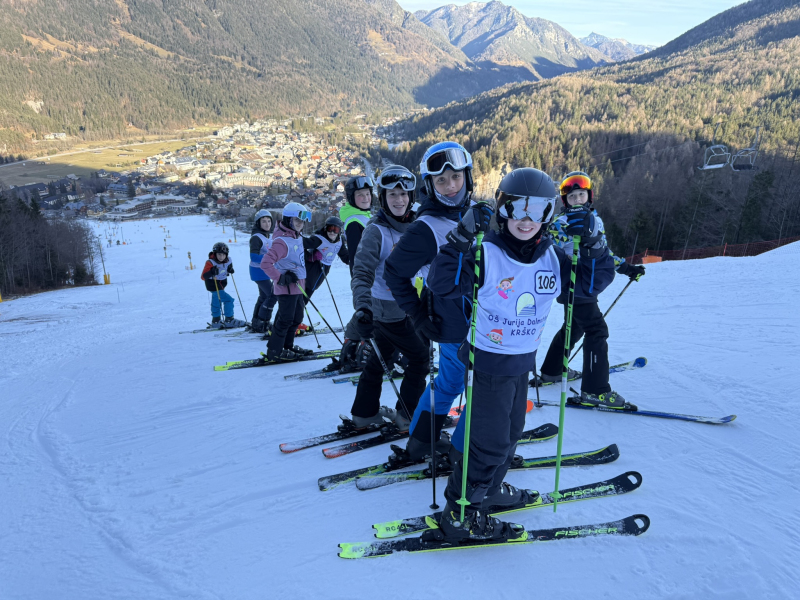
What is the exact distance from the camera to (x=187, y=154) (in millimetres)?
156125

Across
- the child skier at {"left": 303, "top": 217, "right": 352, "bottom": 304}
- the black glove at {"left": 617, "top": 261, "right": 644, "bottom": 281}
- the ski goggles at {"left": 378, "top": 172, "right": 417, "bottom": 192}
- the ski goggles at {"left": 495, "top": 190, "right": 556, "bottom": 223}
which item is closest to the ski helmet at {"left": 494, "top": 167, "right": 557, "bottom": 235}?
the ski goggles at {"left": 495, "top": 190, "right": 556, "bottom": 223}

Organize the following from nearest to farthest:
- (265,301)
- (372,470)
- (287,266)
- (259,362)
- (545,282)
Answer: (545,282)
(372,470)
(287,266)
(259,362)
(265,301)

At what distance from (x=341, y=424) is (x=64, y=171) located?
166 metres

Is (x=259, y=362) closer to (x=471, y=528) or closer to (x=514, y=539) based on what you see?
(x=471, y=528)

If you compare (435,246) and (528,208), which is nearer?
(528,208)

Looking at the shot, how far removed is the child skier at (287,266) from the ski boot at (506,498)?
12.4 feet

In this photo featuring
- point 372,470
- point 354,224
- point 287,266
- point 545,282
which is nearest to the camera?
point 545,282

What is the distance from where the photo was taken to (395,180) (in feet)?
10.3

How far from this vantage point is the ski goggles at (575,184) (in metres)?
3.84

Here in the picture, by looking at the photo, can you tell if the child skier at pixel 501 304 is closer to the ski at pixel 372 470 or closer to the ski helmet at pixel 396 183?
the ski at pixel 372 470

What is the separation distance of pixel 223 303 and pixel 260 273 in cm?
183

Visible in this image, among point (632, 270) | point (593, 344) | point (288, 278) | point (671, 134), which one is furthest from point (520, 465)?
point (671, 134)

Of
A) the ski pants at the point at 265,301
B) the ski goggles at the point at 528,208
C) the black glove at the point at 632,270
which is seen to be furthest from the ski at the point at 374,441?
the ski pants at the point at 265,301

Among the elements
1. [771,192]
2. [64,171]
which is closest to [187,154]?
[64,171]
